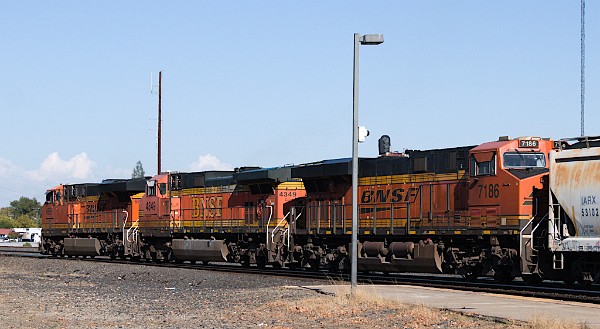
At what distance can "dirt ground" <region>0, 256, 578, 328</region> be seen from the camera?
1612 cm

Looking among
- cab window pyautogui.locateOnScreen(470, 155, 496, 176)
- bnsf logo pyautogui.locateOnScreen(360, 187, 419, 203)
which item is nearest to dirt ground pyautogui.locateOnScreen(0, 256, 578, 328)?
bnsf logo pyautogui.locateOnScreen(360, 187, 419, 203)

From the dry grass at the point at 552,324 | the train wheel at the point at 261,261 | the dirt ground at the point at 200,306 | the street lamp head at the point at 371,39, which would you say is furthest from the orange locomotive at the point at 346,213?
the dry grass at the point at 552,324

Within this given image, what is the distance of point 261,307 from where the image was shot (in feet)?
62.7

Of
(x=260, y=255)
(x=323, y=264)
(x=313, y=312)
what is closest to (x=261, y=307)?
(x=313, y=312)

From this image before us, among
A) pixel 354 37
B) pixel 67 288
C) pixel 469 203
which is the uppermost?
pixel 354 37

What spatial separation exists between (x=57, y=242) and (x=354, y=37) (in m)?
34.8

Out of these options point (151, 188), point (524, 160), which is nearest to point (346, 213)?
point (524, 160)

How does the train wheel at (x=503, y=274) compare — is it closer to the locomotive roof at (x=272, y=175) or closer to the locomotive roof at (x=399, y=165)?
the locomotive roof at (x=399, y=165)

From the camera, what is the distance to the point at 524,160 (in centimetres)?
2448

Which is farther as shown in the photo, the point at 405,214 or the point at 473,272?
the point at 405,214

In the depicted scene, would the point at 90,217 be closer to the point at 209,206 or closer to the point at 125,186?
the point at 125,186

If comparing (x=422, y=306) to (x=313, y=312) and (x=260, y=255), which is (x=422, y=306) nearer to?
(x=313, y=312)

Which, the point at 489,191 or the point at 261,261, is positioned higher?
the point at 489,191

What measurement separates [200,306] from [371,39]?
7003 millimetres
